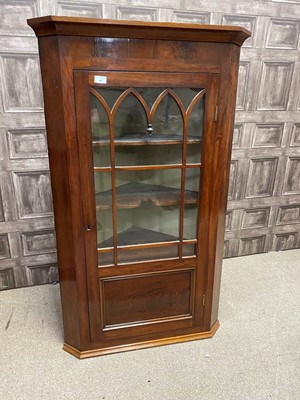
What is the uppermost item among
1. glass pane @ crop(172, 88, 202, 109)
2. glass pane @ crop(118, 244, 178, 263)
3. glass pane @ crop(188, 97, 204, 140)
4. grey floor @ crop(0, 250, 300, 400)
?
glass pane @ crop(172, 88, 202, 109)

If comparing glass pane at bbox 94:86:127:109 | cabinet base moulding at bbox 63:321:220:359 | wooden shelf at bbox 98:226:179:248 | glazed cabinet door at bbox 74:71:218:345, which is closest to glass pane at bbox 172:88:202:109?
glazed cabinet door at bbox 74:71:218:345

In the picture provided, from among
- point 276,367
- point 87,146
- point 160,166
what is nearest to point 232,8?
point 160,166

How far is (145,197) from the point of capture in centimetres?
167

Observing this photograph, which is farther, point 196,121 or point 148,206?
point 148,206

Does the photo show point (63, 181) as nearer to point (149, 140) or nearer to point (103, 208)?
point (103, 208)

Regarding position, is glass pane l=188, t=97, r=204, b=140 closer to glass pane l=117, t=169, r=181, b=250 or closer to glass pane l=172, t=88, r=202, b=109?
glass pane l=172, t=88, r=202, b=109

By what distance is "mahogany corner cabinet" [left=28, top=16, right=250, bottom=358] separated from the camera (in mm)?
1317

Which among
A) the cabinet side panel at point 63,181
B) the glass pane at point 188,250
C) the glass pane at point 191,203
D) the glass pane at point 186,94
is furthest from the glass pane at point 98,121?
the glass pane at point 188,250

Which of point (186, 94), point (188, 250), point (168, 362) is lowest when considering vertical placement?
point (168, 362)

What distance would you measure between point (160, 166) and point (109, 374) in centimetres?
113

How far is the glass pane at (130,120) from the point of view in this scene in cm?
143

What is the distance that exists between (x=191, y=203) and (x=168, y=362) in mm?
900

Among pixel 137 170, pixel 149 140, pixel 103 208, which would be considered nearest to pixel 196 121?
pixel 149 140

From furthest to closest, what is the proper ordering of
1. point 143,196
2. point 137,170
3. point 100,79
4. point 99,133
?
point 143,196, point 137,170, point 99,133, point 100,79
